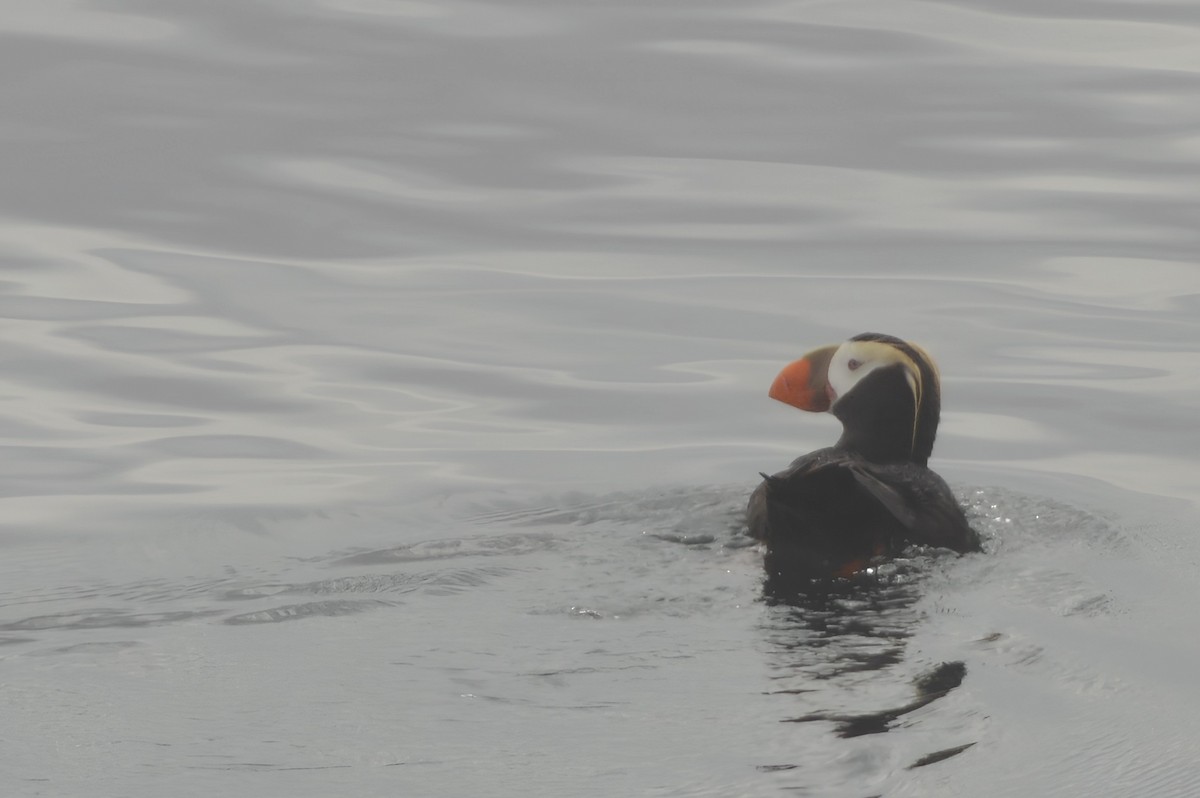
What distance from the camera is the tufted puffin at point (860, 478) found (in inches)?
249

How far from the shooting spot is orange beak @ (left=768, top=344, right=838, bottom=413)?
305 inches

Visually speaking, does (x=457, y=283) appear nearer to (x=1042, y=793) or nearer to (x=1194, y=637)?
(x=1194, y=637)

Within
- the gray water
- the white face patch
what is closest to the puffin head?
the white face patch

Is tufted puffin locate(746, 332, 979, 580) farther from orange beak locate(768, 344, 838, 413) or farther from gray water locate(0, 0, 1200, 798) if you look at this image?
gray water locate(0, 0, 1200, 798)

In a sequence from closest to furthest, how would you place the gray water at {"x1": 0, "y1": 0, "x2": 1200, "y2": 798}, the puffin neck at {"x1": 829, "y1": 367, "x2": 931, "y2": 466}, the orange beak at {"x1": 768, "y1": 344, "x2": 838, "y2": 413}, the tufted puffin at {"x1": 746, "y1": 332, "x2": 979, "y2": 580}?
1. the gray water at {"x1": 0, "y1": 0, "x2": 1200, "y2": 798}
2. the tufted puffin at {"x1": 746, "y1": 332, "x2": 979, "y2": 580}
3. the puffin neck at {"x1": 829, "y1": 367, "x2": 931, "y2": 466}
4. the orange beak at {"x1": 768, "y1": 344, "x2": 838, "y2": 413}

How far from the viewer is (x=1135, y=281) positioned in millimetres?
11523

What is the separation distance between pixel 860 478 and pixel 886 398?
112cm

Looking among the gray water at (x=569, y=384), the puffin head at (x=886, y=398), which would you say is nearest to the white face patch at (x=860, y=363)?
the puffin head at (x=886, y=398)

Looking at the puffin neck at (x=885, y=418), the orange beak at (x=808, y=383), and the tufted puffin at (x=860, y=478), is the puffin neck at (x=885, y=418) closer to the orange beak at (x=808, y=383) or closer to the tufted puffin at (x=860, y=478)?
the tufted puffin at (x=860, y=478)

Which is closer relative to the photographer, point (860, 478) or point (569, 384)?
point (860, 478)

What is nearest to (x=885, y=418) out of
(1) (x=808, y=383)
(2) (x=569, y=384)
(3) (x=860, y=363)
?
(3) (x=860, y=363)

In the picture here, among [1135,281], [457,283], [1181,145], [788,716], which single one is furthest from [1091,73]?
[788,716]

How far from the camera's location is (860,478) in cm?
627

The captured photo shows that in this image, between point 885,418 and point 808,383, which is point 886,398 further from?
point 808,383
